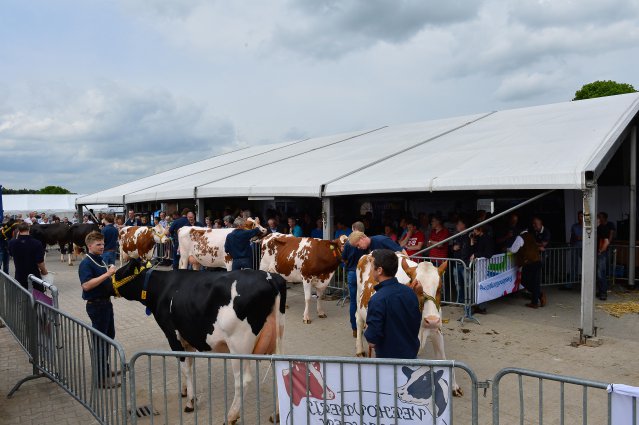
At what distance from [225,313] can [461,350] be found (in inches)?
146

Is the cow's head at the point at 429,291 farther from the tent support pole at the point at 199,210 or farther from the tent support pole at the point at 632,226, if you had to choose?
the tent support pole at the point at 199,210

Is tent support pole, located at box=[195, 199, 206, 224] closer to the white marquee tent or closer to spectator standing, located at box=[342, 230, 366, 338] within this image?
the white marquee tent

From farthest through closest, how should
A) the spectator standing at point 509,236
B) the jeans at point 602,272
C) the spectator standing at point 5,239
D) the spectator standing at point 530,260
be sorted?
the spectator standing at point 5,239
the jeans at point 602,272
the spectator standing at point 509,236
the spectator standing at point 530,260

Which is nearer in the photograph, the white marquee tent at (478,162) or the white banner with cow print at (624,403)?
the white banner with cow print at (624,403)

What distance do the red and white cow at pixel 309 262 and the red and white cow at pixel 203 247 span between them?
2.21 meters

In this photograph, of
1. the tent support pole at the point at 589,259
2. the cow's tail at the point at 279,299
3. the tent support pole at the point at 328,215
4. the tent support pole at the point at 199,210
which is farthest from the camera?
the tent support pole at the point at 199,210

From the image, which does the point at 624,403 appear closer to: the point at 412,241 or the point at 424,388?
the point at 424,388

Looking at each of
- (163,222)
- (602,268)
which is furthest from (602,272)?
(163,222)

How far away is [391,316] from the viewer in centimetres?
354

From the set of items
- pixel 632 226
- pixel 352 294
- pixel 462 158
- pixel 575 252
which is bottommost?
pixel 352 294

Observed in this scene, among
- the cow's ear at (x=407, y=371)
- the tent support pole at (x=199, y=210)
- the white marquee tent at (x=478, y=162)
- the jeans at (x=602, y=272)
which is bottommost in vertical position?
the jeans at (x=602, y=272)

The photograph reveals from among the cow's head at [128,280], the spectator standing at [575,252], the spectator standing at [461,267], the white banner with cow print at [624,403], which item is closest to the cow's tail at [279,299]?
the cow's head at [128,280]

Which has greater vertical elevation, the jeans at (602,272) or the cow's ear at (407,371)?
the cow's ear at (407,371)

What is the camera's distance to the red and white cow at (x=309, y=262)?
828 cm
